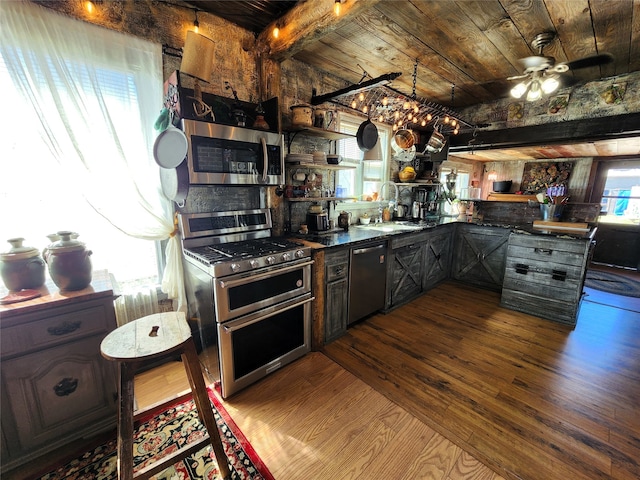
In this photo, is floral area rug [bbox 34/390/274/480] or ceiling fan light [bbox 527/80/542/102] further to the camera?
ceiling fan light [bbox 527/80/542/102]

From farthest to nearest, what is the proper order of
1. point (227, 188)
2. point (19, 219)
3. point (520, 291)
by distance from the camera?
1. point (520, 291)
2. point (227, 188)
3. point (19, 219)

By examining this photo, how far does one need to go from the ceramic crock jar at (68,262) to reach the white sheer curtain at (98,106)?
11.8 inches

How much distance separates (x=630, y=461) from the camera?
4.55 feet

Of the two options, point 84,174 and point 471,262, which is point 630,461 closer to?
point 471,262

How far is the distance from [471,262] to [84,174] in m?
4.28

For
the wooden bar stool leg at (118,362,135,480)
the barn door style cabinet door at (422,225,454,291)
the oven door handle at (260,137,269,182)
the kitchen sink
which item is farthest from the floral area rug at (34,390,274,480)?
the barn door style cabinet door at (422,225,454,291)

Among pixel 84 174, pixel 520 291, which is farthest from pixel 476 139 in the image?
pixel 84 174

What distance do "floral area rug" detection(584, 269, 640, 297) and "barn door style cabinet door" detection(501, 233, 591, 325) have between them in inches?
57.2

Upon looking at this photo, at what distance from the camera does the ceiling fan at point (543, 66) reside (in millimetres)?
2166

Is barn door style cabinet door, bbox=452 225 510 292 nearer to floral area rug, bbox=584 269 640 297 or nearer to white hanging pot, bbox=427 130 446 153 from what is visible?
white hanging pot, bbox=427 130 446 153

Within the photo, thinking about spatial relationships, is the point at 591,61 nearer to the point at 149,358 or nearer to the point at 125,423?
the point at 149,358

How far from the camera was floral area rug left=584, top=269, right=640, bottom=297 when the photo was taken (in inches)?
145

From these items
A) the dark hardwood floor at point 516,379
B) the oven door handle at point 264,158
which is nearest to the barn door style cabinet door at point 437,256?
the dark hardwood floor at point 516,379

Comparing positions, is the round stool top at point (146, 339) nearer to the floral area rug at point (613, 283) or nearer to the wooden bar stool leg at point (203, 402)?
the wooden bar stool leg at point (203, 402)
